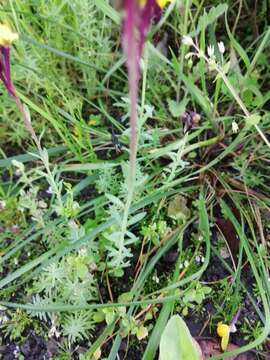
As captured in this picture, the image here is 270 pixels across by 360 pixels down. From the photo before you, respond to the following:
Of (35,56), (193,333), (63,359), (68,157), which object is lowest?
(63,359)

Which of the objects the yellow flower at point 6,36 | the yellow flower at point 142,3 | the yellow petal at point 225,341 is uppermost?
the yellow flower at point 142,3

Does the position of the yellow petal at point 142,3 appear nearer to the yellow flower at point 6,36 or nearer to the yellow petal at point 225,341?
the yellow flower at point 6,36

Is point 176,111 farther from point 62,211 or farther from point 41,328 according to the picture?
point 41,328

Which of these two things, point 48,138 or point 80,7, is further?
point 48,138

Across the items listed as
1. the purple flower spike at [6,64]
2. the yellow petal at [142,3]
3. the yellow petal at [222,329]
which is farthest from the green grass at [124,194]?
the yellow petal at [142,3]

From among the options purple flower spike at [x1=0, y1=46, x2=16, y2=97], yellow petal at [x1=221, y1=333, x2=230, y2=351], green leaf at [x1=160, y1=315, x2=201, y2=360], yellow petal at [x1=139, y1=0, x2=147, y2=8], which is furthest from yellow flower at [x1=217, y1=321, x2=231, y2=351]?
yellow petal at [x1=139, y1=0, x2=147, y2=8]

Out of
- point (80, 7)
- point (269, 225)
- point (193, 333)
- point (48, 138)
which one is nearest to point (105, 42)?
point (80, 7)
